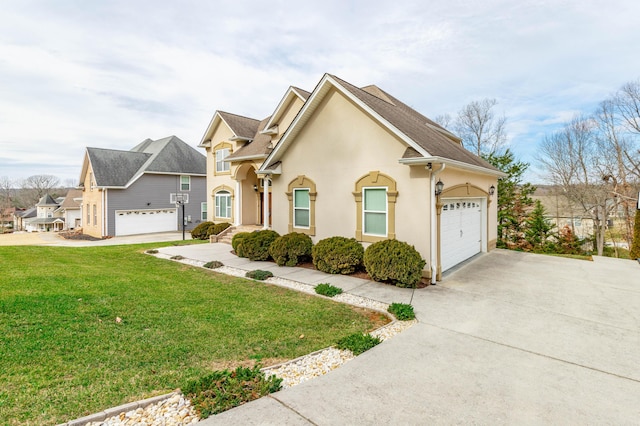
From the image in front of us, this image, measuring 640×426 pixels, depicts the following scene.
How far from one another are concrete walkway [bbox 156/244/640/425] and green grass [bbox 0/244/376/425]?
116 centimetres

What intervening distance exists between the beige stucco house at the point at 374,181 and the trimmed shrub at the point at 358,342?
4.48 metres

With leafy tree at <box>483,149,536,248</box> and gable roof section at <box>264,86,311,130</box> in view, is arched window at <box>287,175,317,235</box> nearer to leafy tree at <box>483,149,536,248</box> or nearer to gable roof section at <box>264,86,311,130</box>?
gable roof section at <box>264,86,311,130</box>

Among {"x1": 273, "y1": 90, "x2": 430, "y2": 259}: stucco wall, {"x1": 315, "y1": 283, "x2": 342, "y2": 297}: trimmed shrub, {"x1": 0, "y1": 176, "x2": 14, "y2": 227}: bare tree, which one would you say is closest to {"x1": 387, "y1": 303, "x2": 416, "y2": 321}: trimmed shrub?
{"x1": 315, "y1": 283, "x2": 342, "y2": 297}: trimmed shrub

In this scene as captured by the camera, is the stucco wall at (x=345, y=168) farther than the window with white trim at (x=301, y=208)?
No

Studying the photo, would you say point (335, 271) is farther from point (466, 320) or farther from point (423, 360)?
point (423, 360)

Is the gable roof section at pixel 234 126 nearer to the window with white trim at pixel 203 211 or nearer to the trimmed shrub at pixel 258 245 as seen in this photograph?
the window with white trim at pixel 203 211

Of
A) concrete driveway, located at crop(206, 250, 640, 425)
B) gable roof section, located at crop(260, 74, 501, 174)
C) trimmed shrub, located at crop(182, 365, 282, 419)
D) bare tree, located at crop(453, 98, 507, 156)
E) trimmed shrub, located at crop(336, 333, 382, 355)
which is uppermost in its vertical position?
bare tree, located at crop(453, 98, 507, 156)

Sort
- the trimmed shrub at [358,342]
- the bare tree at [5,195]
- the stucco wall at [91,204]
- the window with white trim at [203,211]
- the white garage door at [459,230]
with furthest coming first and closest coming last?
the bare tree at [5,195], the window with white trim at [203,211], the stucco wall at [91,204], the white garage door at [459,230], the trimmed shrub at [358,342]

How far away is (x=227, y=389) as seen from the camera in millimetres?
3590

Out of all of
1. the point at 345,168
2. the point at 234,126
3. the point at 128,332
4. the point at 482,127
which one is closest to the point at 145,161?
the point at 234,126

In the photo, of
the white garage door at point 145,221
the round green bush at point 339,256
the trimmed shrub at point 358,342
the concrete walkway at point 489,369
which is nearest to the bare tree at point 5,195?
the white garage door at point 145,221

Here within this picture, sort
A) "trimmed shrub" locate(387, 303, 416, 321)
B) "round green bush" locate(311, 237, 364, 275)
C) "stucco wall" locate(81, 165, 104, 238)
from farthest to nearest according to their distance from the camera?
"stucco wall" locate(81, 165, 104, 238) → "round green bush" locate(311, 237, 364, 275) → "trimmed shrub" locate(387, 303, 416, 321)

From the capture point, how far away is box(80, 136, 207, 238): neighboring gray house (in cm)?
2488

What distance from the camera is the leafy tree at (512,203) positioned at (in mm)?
19438
